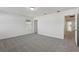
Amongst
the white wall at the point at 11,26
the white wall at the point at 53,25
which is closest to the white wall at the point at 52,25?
the white wall at the point at 53,25

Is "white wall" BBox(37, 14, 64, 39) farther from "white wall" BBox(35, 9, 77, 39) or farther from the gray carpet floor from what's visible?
the gray carpet floor

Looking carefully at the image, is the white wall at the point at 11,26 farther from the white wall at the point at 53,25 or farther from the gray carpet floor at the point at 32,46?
the white wall at the point at 53,25

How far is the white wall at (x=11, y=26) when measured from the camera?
161 inches

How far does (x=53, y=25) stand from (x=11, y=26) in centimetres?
293

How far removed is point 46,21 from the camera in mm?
5637

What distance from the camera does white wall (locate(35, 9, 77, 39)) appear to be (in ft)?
14.6

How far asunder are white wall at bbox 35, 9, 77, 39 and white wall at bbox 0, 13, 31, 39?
1347 mm

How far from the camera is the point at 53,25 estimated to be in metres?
5.05

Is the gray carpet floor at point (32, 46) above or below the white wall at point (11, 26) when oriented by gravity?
below

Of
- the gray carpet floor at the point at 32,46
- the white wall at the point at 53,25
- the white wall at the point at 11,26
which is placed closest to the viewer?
the gray carpet floor at the point at 32,46

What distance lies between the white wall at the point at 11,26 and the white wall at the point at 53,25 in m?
1.35
